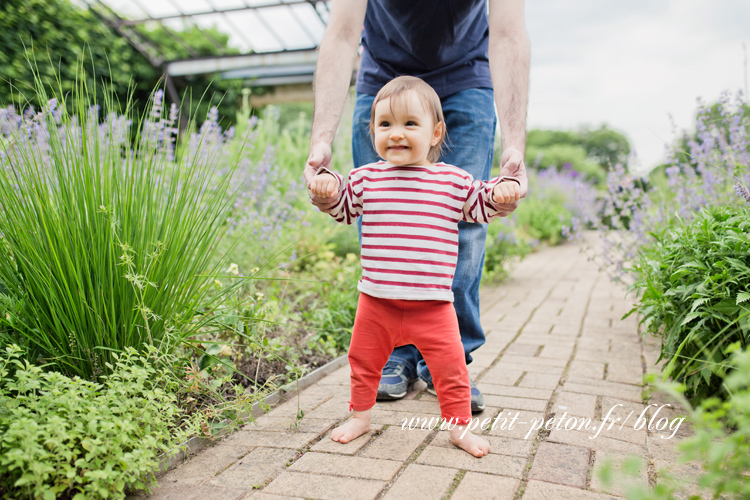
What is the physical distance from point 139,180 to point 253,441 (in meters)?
0.92

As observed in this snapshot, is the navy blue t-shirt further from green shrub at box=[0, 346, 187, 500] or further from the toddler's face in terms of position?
green shrub at box=[0, 346, 187, 500]

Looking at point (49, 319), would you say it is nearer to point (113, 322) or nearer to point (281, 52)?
point (113, 322)

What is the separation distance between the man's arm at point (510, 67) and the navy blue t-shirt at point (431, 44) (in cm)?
15

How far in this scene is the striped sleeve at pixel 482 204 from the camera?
5.06 ft

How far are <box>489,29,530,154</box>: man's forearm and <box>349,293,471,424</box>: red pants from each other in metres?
0.61

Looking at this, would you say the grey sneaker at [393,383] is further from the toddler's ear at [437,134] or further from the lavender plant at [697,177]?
the lavender plant at [697,177]

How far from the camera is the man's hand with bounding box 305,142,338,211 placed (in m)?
1.54

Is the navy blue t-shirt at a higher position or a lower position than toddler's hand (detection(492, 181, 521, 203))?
higher

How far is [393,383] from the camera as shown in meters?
2.07

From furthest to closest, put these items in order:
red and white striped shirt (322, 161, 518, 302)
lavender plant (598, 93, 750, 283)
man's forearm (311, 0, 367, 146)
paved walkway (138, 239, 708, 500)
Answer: lavender plant (598, 93, 750, 283)
man's forearm (311, 0, 367, 146)
red and white striped shirt (322, 161, 518, 302)
paved walkway (138, 239, 708, 500)

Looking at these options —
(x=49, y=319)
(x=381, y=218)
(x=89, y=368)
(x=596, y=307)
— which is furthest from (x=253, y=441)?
(x=596, y=307)

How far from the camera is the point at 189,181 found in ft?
5.69

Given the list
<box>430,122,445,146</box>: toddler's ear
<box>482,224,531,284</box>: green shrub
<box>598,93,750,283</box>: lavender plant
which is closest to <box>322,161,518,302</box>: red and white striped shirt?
<box>430,122,445,146</box>: toddler's ear

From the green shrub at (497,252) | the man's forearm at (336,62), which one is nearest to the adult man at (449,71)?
the man's forearm at (336,62)
